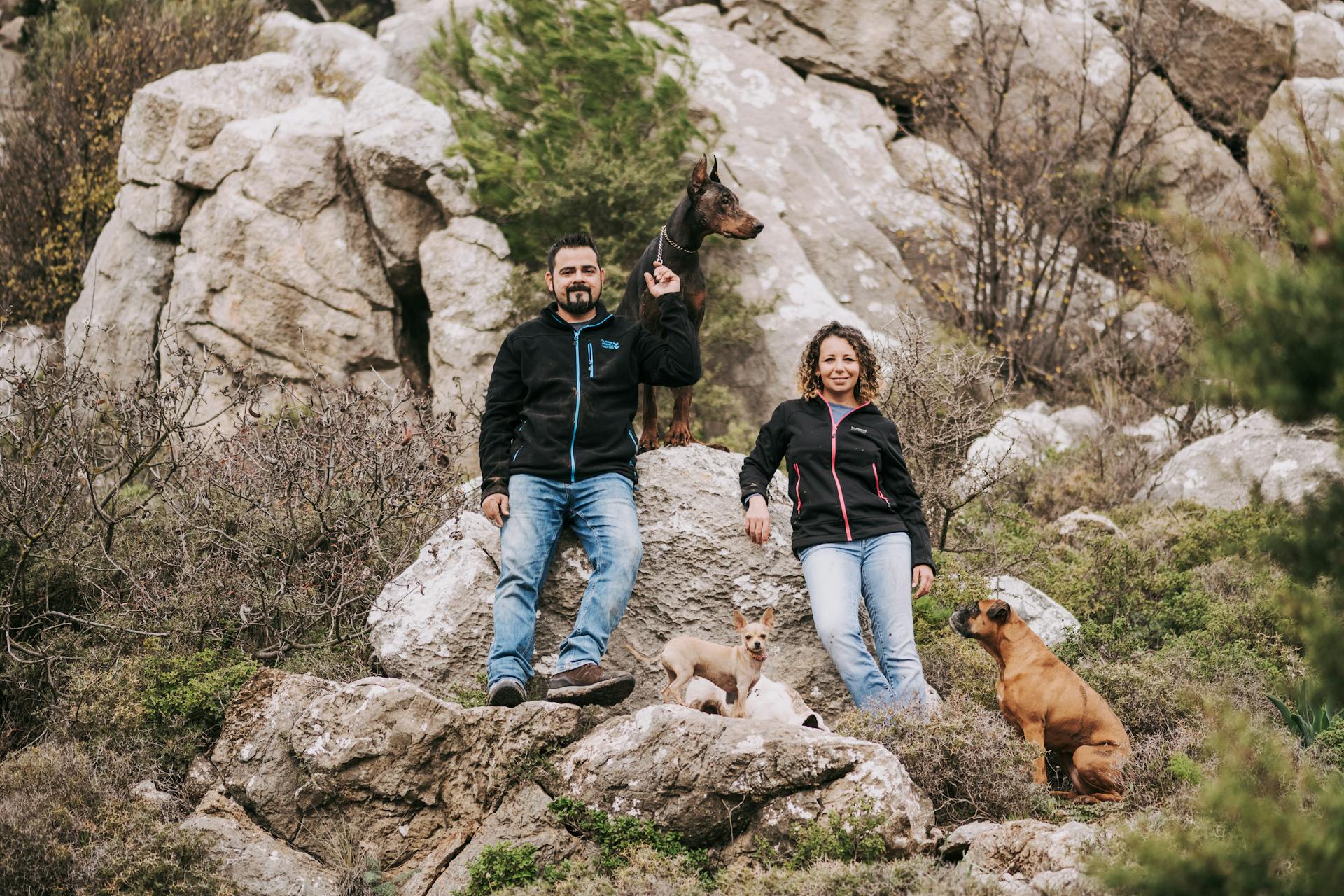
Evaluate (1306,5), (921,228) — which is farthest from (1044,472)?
(1306,5)

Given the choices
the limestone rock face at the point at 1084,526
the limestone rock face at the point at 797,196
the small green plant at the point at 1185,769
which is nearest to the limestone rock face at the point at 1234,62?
the limestone rock face at the point at 797,196

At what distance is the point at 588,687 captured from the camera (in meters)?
4.77

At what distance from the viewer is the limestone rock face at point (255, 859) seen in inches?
181

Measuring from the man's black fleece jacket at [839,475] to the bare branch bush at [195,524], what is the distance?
2.39m

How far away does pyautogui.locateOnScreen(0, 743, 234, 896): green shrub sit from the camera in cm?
449

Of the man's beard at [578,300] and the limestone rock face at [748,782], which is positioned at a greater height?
the man's beard at [578,300]

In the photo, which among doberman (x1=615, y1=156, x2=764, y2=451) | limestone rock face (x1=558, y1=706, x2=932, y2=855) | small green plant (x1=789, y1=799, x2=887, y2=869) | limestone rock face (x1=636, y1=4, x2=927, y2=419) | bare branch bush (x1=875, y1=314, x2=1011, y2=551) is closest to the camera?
small green plant (x1=789, y1=799, x2=887, y2=869)

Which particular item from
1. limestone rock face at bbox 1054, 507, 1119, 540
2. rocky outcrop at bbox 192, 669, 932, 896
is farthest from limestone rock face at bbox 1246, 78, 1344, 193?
rocky outcrop at bbox 192, 669, 932, 896

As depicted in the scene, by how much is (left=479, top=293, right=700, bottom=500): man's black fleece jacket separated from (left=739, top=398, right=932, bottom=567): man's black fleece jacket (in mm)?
552

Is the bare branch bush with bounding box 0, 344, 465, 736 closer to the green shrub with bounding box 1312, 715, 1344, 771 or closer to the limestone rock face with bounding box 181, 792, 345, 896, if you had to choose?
the limestone rock face with bounding box 181, 792, 345, 896

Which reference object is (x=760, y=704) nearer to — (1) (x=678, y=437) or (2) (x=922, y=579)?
(2) (x=922, y=579)

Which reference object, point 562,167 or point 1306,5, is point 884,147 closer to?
point 562,167

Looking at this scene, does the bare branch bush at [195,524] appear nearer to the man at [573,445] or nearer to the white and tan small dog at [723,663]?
the man at [573,445]

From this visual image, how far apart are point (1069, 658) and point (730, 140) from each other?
9.03 meters
